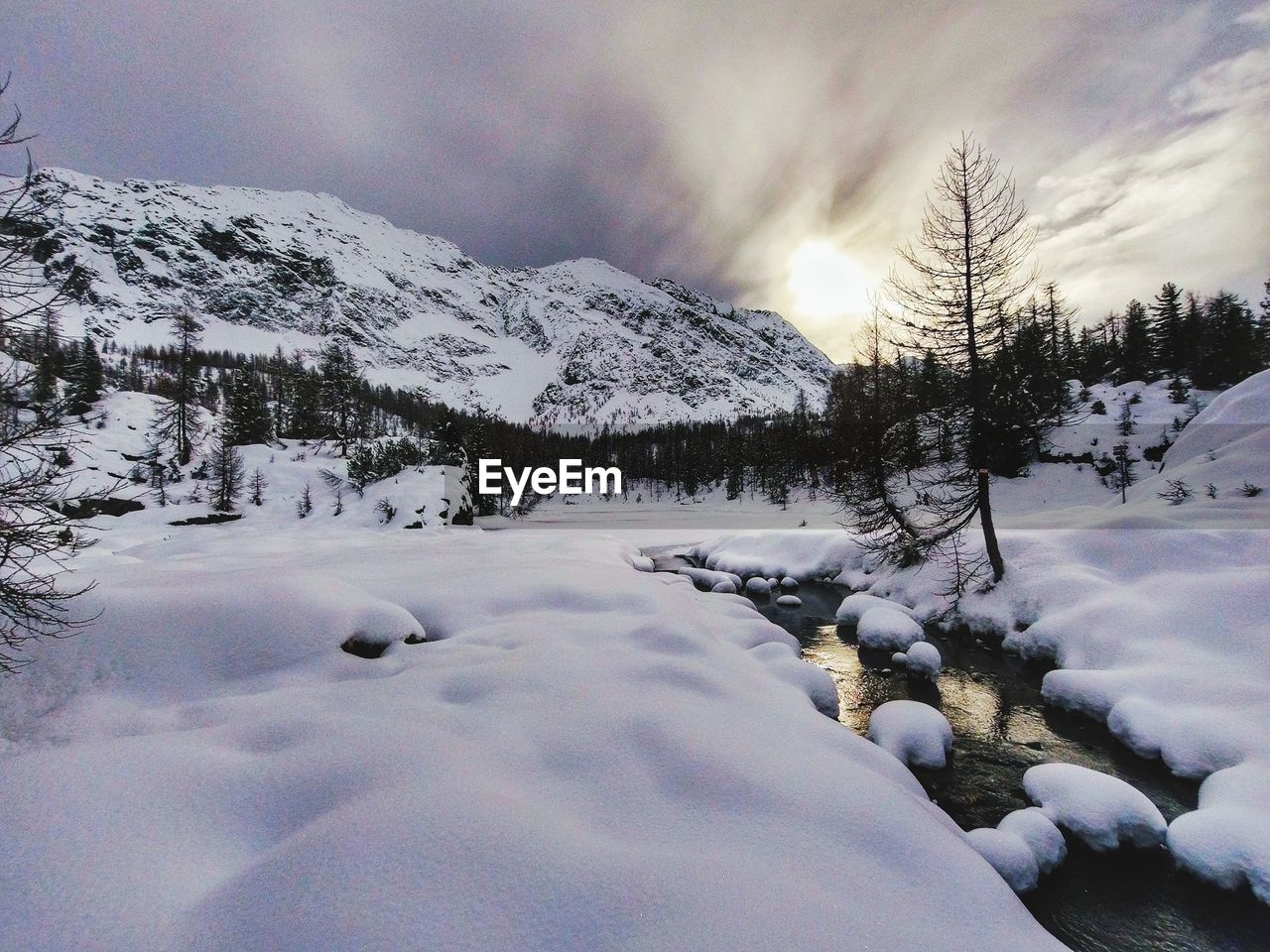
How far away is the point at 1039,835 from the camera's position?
4578mm

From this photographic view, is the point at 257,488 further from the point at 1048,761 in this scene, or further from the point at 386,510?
the point at 1048,761

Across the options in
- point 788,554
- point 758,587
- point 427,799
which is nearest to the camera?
point 427,799

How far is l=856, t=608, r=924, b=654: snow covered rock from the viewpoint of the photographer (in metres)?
9.91

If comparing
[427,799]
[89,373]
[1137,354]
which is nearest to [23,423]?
[427,799]

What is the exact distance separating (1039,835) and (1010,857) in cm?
65

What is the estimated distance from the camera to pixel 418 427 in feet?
345

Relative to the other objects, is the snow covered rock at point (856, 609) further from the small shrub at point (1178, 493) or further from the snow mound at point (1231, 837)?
the small shrub at point (1178, 493)

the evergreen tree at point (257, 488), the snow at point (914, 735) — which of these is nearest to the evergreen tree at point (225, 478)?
the evergreen tree at point (257, 488)

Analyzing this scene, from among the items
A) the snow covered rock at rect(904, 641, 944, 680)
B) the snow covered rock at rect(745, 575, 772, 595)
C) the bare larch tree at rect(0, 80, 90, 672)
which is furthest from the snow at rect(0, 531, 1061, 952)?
the snow covered rock at rect(745, 575, 772, 595)

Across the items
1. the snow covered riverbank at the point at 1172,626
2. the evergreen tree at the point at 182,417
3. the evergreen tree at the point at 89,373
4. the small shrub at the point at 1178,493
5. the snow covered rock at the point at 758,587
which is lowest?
the snow covered rock at the point at 758,587

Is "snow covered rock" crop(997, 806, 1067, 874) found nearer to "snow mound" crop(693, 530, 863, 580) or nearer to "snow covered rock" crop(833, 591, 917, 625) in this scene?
"snow covered rock" crop(833, 591, 917, 625)

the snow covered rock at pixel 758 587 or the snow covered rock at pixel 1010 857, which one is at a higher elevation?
the snow covered rock at pixel 1010 857

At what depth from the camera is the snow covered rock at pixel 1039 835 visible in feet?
14.7

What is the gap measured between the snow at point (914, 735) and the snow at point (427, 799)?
4.40 ft
